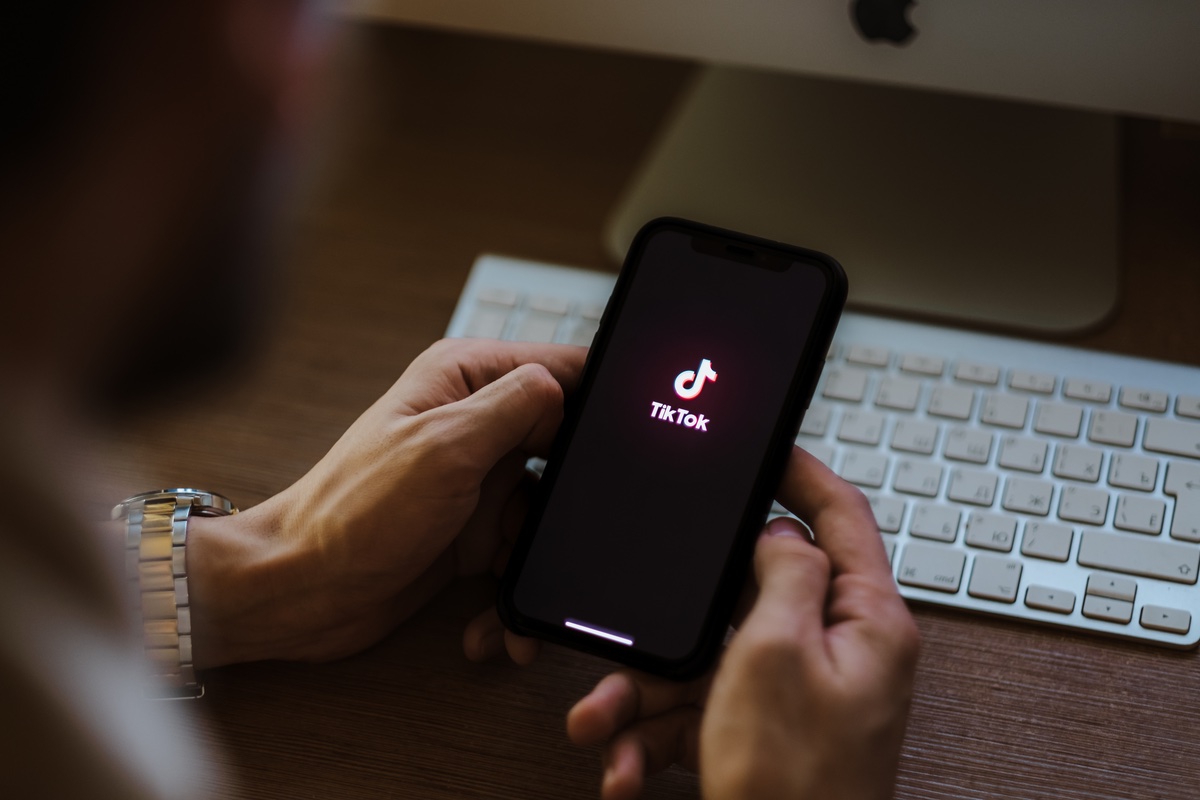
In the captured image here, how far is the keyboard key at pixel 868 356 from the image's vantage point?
0.59 meters

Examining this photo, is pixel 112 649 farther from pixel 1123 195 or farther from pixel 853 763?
pixel 1123 195

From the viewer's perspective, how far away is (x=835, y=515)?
0.45m

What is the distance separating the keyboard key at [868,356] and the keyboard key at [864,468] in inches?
2.5

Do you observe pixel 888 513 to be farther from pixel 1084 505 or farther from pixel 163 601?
pixel 163 601

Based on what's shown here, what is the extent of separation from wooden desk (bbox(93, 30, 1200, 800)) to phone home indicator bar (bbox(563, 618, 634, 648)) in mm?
52

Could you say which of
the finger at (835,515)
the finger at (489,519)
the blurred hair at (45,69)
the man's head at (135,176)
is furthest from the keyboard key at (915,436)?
the blurred hair at (45,69)

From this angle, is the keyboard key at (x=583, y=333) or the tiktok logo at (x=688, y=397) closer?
the tiktok logo at (x=688, y=397)

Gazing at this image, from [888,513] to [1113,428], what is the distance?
5.3 inches

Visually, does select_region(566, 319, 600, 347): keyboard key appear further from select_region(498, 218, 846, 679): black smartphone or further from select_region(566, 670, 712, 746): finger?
select_region(566, 670, 712, 746): finger

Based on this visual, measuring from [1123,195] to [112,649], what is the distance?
0.69 metres

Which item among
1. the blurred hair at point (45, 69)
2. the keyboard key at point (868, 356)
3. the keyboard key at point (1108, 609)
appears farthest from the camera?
the blurred hair at point (45, 69)

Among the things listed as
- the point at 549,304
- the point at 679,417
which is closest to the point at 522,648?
the point at 679,417

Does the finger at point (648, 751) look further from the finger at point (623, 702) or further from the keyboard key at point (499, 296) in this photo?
the keyboard key at point (499, 296)

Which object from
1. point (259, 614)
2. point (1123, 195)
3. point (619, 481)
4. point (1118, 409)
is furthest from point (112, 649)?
point (1123, 195)
